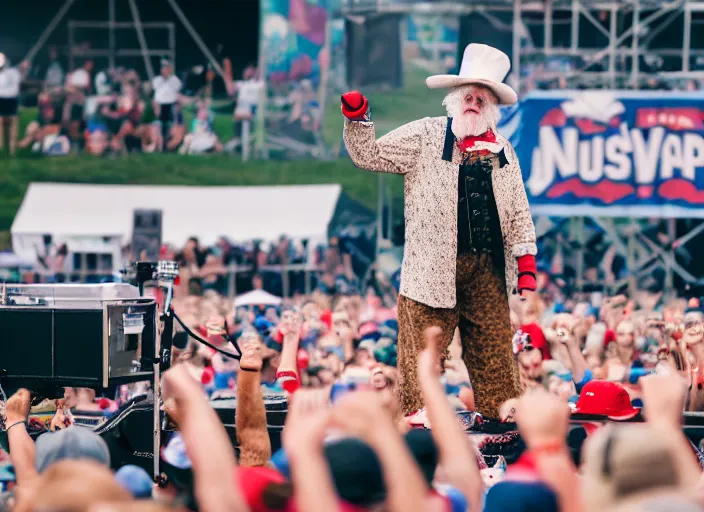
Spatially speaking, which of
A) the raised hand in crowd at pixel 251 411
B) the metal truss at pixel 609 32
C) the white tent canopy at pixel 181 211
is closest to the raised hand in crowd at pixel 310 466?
the raised hand in crowd at pixel 251 411

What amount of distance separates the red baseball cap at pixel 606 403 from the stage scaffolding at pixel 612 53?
9.59 metres

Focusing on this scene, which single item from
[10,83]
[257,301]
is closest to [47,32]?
[10,83]

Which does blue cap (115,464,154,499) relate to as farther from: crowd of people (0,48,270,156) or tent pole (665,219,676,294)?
crowd of people (0,48,270,156)

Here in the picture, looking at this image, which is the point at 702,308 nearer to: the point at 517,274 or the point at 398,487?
the point at 517,274

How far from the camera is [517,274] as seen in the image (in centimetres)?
530

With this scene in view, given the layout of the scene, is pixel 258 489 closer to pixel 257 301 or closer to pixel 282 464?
pixel 282 464

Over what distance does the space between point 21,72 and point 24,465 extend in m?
15.2

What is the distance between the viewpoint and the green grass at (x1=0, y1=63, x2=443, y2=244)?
17.9 meters

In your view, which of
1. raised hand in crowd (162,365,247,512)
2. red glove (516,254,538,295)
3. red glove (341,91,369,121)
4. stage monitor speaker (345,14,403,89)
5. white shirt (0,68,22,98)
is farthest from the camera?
white shirt (0,68,22,98)

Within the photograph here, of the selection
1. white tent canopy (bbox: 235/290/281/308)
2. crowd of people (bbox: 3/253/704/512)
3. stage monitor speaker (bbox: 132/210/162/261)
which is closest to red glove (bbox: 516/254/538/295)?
crowd of people (bbox: 3/253/704/512)

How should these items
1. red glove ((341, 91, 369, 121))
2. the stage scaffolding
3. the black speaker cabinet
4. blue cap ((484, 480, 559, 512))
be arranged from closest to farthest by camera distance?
blue cap ((484, 480, 559, 512)) < red glove ((341, 91, 369, 121)) < the black speaker cabinet < the stage scaffolding

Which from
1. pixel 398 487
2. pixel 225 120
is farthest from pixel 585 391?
pixel 225 120

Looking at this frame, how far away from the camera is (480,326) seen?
5285 mm

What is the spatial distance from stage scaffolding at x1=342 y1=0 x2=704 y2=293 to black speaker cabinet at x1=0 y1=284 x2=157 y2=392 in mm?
9754
